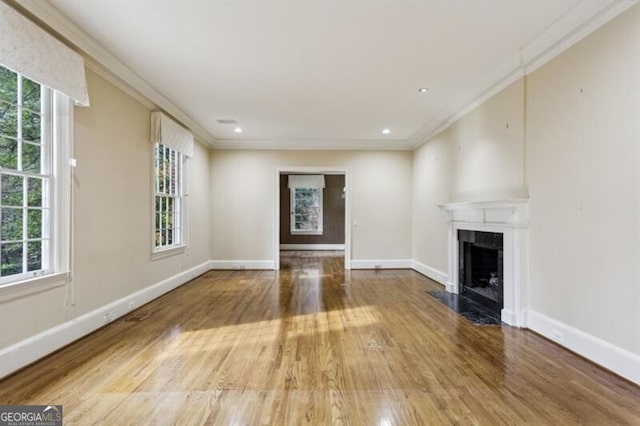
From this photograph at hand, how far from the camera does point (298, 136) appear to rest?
6867mm

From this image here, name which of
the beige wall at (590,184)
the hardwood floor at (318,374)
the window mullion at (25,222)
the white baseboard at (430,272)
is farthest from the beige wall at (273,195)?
the window mullion at (25,222)

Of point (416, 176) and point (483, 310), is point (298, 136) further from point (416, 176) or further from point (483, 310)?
point (483, 310)

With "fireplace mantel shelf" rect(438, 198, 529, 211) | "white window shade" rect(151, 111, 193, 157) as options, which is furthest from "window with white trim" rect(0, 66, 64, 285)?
"fireplace mantel shelf" rect(438, 198, 529, 211)

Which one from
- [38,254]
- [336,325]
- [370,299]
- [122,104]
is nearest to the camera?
[38,254]

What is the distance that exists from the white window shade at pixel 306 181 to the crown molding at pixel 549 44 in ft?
23.7

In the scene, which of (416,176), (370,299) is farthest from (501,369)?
(416,176)

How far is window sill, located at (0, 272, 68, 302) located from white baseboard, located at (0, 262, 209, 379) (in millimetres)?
349

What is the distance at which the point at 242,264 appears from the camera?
24.0ft

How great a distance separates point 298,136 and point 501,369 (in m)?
5.40

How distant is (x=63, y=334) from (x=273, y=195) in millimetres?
4748

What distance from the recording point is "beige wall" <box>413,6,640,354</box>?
2.39 meters

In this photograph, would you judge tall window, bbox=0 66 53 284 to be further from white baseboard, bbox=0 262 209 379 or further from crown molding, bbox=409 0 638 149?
crown molding, bbox=409 0 638 149

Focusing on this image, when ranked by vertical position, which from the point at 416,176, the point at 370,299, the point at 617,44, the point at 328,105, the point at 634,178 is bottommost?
the point at 370,299

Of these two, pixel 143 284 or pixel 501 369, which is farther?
pixel 143 284
